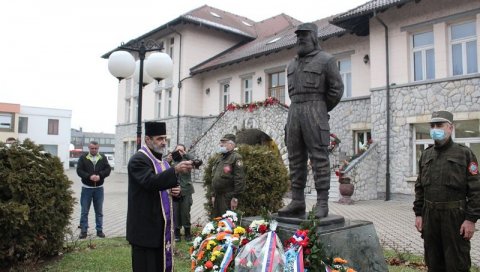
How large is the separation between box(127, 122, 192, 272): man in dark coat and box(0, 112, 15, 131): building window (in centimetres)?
4970

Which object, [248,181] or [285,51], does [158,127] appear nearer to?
[248,181]

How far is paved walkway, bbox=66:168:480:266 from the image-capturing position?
7.39 metres

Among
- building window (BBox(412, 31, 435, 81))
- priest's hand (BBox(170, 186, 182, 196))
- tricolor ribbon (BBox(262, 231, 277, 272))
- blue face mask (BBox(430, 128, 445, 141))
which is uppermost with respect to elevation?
building window (BBox(412, 31, 435, 81))

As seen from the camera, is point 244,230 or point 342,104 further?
point 342,104

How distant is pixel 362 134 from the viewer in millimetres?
17422

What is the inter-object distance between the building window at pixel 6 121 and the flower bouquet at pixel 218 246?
4955 centimetres

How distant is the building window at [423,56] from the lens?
14.2 m

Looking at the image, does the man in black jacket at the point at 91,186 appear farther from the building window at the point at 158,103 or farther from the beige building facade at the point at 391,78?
the building window at the point at 158,103

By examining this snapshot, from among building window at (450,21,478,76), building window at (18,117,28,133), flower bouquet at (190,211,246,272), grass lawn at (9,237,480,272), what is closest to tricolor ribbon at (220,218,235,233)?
flower bouquet at (190,211,246,272)

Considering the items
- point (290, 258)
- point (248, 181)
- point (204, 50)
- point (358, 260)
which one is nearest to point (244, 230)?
point (290, 258)

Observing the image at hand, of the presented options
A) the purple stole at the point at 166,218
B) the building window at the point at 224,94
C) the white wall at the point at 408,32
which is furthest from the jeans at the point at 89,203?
the building window at the point at 224,94

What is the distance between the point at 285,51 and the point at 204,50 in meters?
7.51

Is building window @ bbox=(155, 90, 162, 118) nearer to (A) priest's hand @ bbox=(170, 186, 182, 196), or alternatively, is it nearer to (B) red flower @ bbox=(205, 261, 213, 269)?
(A) priest's hand @ bbox=(170, 186, 182, 196)

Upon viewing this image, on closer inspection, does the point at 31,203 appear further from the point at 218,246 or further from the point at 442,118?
the point at 442,118
